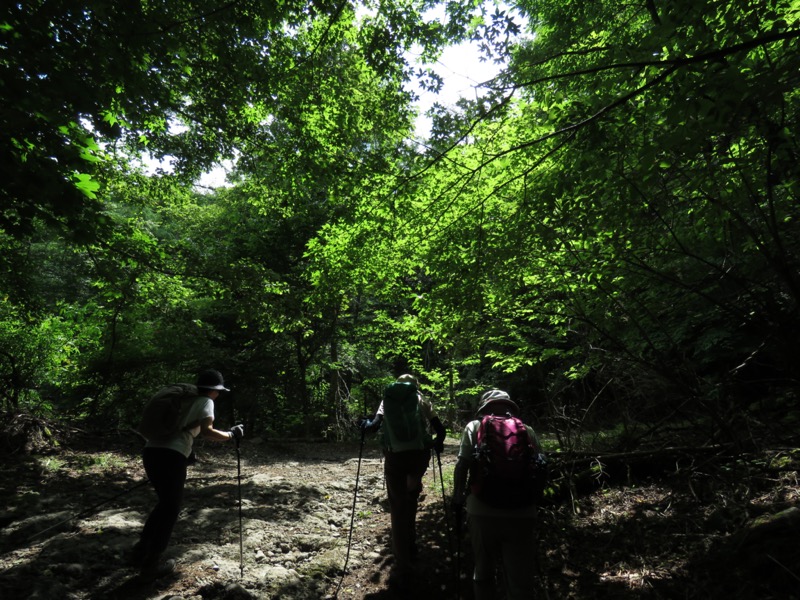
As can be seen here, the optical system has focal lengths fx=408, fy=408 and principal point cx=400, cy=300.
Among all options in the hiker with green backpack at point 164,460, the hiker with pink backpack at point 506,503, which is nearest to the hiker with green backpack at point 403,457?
the hiker with pink backpack at point 506,503

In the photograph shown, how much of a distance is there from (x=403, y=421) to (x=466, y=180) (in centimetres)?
304

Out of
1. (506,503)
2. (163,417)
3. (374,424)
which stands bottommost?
(506,503)

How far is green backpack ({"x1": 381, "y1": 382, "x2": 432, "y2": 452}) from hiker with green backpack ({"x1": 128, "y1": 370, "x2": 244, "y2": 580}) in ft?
6.10

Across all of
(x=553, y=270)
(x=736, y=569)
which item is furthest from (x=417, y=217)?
(x=736, y=569)

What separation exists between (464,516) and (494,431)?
3863 millimetres

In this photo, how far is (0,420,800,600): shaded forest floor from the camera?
138 inches

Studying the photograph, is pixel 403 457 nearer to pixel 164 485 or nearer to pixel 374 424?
pixel 374 424

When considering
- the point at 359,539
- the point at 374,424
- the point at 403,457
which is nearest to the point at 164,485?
the point at 374,424

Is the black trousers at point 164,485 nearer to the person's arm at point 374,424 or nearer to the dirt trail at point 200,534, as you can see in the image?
the dirt trail at point 200,534

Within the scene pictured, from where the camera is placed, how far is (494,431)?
129 inches

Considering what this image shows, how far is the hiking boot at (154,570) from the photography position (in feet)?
11.9

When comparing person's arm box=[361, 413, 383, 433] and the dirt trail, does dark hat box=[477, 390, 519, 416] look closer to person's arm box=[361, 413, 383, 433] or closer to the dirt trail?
person's arm box=[361, 413, 383, 433]

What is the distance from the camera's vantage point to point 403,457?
14.9 ft

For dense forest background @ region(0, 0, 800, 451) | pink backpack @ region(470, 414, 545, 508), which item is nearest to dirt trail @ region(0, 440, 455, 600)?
pink backpack @ region(470, 414, 545, 508)
